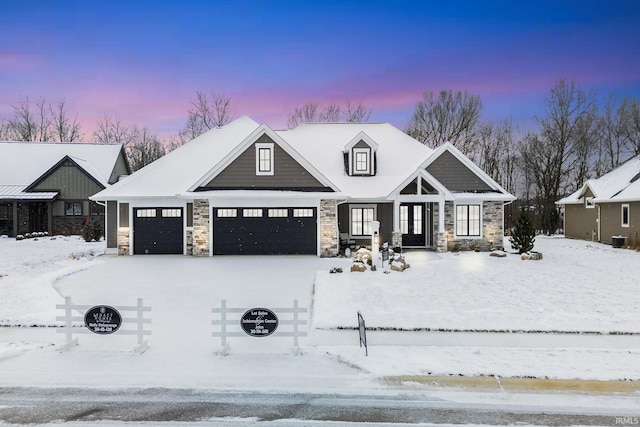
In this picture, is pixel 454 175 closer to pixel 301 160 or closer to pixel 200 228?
pixel 301 160

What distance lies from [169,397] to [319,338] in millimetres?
3622

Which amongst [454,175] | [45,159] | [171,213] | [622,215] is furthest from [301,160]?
[45,159]

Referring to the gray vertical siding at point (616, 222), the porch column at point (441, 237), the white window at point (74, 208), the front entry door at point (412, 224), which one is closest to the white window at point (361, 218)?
the front entry door at point (412, 224)

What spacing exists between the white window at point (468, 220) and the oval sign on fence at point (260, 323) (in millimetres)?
16811

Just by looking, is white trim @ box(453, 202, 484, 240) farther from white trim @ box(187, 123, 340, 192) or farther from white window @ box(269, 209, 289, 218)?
white window @ box(269, 209, 289, 218)

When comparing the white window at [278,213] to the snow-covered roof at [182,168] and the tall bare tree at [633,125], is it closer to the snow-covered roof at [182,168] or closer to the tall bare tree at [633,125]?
the snow-covered roof at [182,168]

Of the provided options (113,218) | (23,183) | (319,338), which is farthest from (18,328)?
(23,183)

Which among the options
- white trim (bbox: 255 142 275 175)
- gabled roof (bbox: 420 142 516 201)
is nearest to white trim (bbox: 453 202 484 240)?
gabled roof (bbox: 420 142 516 201)

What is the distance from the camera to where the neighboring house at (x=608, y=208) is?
25906 millimetres

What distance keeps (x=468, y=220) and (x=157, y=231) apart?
16.5 metres

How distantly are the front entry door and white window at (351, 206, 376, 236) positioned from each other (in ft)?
6.01

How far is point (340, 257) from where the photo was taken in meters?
21.1

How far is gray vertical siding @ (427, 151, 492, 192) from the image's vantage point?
2338cm

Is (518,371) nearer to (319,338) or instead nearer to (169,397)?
(319,338)
